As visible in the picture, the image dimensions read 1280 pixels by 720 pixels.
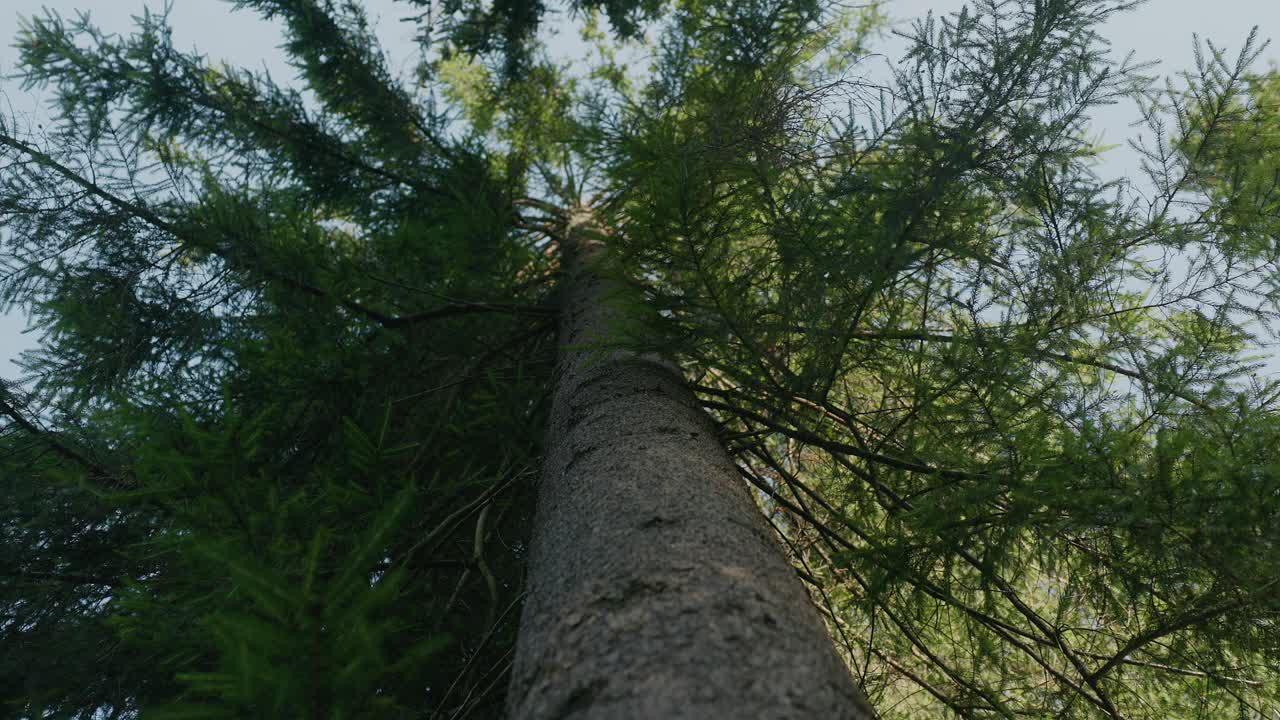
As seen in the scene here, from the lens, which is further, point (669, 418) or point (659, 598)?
point (669, 418)

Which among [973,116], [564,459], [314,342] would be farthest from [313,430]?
Answer: [973,116]

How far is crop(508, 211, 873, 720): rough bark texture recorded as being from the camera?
2.86ft

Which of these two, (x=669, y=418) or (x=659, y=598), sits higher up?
(x=669, y=418)

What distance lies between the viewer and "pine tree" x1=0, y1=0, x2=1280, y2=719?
1189 mm

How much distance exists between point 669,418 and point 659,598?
851 millimetres

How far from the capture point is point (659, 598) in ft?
3.47

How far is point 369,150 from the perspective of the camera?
14.8 feet

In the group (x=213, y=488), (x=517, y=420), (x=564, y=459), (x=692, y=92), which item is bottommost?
(x=213, y=488)

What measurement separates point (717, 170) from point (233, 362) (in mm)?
2657

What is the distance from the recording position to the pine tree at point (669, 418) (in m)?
1.19

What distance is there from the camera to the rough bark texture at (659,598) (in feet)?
2.86

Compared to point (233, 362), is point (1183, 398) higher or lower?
lower

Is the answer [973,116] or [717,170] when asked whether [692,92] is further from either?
[973,116]

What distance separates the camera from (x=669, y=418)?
1875 millimetres
